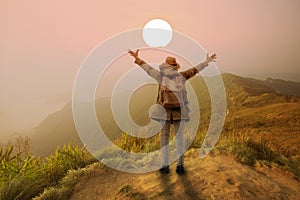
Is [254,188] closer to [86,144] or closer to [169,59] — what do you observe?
[169,59]

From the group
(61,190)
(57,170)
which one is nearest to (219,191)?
(61,190)

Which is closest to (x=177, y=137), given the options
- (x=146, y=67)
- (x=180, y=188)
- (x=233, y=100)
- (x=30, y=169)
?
(x=180, y=188)

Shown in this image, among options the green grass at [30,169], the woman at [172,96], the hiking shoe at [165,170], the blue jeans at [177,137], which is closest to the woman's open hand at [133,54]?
the woman at [172,96]

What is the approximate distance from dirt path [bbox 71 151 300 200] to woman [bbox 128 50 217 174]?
1.51 ft

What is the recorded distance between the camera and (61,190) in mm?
4238

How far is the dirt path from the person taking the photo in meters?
3.96

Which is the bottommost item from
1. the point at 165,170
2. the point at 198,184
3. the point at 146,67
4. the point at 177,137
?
the point at 198,184

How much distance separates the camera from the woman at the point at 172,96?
4.38m

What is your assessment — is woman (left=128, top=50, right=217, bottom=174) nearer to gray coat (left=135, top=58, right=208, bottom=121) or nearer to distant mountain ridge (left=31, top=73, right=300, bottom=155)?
gray coat (left=135, top=58, right=208, bottom=121)

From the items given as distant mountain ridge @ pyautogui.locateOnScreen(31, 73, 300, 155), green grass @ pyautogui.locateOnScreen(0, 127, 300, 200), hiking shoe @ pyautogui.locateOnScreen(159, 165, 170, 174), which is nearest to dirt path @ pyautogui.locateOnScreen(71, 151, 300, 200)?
hiking shoe @ pyautogui.locateOnScreen(159, 165, 170, 174)

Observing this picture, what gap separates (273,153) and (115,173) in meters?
4.13

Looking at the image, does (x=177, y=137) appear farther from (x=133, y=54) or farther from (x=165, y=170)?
(x=133, y=54)

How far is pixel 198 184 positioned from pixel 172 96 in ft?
5.59

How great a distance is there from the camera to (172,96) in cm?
439
